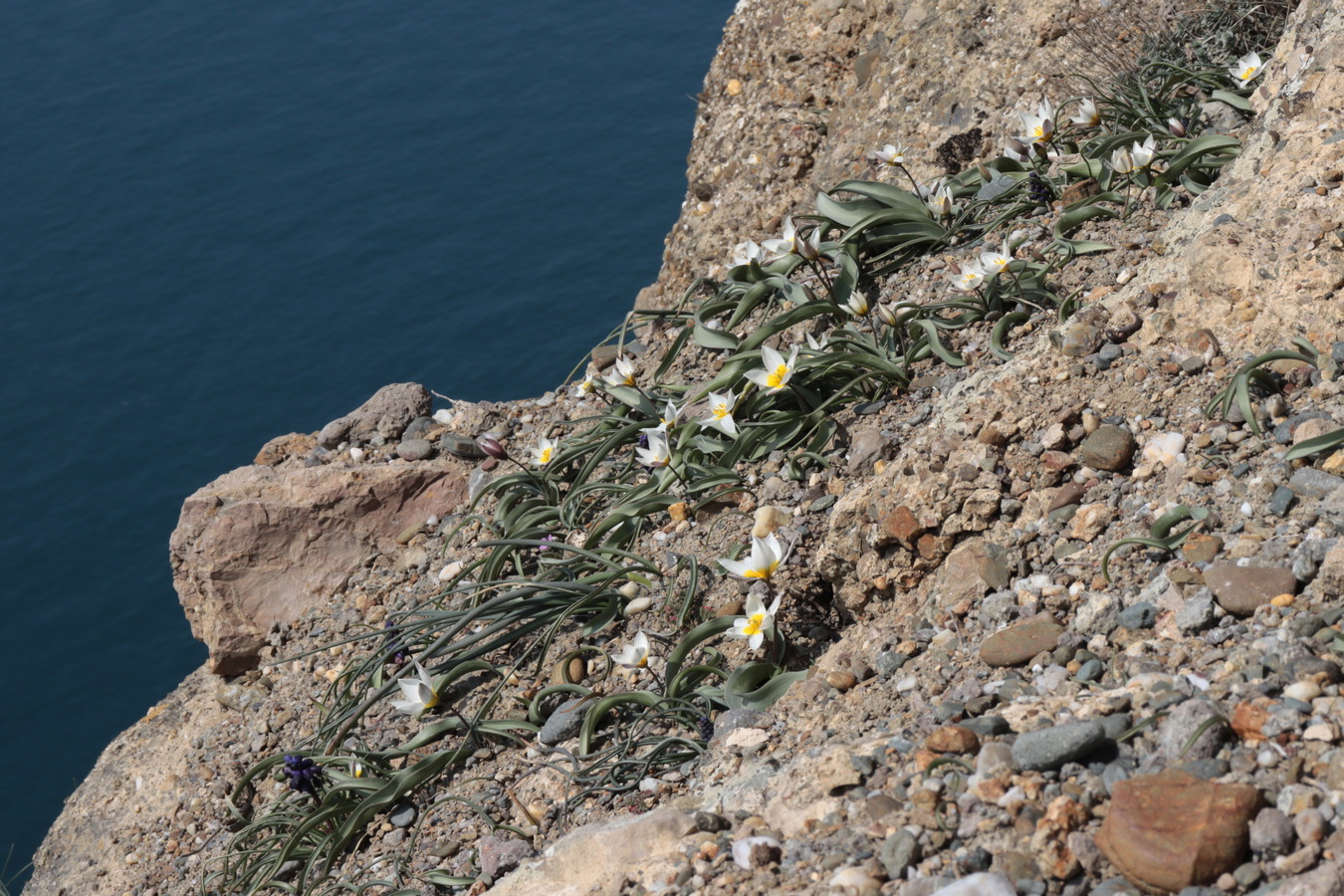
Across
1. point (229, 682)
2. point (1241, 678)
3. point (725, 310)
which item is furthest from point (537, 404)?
point (1241, 678)

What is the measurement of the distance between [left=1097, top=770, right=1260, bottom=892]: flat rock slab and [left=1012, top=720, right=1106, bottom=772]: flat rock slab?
12 cm

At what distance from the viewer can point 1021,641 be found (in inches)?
85.5

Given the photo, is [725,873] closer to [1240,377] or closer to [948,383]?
[1240,377]

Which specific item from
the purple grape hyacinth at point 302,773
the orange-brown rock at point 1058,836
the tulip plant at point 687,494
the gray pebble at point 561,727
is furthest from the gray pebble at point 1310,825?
the purple grape hyacinth at point 302,773

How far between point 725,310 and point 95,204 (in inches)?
535

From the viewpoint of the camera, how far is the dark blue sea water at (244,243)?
11188 millimetres

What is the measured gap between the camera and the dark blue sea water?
1119 cm

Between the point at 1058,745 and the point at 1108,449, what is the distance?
93 centimetres

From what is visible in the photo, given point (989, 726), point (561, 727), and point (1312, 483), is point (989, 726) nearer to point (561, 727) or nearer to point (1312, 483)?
point (1312, 483)

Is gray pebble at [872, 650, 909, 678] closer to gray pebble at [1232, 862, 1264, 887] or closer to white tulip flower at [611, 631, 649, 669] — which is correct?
white tulip flower at [611, 631, 649, 669]

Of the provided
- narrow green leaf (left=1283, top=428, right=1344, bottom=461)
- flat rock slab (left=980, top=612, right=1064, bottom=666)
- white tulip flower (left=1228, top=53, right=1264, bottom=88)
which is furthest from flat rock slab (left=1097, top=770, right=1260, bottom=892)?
white tulip flower (left=1228, top=53, right=1264, bottom=88)

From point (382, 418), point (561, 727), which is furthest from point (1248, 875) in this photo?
point (382, 418)

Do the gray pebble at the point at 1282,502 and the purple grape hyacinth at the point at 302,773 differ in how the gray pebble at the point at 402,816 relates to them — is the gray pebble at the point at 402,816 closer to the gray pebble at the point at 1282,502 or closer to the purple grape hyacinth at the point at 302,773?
the purple grape hyacinth at the point at 302,773

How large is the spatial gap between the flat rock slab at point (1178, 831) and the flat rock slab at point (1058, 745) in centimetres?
12
